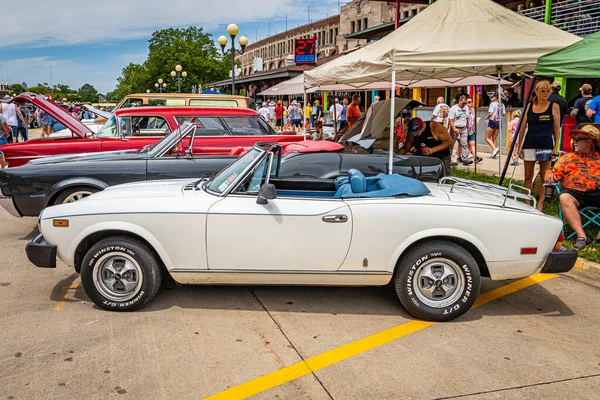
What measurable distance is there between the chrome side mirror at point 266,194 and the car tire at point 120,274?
3.31 feet

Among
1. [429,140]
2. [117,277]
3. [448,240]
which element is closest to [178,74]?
[429,140]

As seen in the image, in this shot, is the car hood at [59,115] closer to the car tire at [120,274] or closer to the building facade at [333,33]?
the car tire at [120,274]

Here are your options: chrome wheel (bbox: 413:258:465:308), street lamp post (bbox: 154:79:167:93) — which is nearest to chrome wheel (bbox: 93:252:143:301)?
chrome wheel (bbox: 413:258:465:308)

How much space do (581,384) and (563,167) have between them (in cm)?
376

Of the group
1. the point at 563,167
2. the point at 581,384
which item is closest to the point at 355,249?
the point at 581,384

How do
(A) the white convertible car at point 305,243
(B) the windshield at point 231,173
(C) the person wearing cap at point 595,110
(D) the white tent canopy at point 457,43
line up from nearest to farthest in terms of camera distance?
1. (A) the white convertible car at point 305,243
2. (B) the windshield at point 231,173
3. (D) the white tent canopy at point 457,43
4. (C) the person wearing cap at point 595,110

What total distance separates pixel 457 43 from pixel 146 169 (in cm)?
440

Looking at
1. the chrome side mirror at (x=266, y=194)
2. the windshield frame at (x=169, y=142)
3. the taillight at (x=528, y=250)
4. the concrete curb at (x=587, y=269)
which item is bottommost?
the concrete curb at (x=587, y=269)

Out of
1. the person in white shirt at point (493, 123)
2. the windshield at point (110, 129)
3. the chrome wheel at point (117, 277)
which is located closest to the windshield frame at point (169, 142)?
the windshield at point (110, 129)

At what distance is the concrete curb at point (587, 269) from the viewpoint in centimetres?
566

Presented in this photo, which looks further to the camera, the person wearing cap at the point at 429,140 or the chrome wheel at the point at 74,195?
the person wearing cap at the point at 429,140

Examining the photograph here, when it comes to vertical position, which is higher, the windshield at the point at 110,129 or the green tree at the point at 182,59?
the green tree at the point at 182,59

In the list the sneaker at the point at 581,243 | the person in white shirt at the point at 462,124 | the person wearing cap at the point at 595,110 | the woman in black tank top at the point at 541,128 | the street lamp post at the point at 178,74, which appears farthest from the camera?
the street lamp post at the point at 178,74

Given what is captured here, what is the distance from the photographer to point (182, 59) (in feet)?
197
